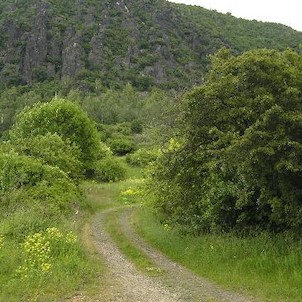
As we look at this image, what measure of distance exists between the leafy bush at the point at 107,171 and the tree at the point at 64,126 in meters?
2.61

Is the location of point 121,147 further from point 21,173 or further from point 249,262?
point 249,262

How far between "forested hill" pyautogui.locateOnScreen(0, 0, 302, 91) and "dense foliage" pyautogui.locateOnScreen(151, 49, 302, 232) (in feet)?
444

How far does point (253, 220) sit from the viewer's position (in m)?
19.7

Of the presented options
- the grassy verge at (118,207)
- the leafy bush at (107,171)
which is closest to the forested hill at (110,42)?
the leafy bush at (107,171)

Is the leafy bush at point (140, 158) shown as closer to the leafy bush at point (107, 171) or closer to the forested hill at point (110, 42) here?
the leafy bush at point (107, 171)

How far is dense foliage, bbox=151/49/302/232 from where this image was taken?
54.6ft

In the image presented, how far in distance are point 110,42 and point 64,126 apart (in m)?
127

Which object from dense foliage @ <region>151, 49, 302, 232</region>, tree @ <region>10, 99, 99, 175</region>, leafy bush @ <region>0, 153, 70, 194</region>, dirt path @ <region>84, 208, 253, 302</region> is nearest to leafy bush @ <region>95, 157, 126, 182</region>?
tree @ <region>10, 99, 99, 175</region>

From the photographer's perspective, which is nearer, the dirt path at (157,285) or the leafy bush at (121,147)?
the dirt path at (157,285)

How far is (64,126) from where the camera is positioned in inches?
2254

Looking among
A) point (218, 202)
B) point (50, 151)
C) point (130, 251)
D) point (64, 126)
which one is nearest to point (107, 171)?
point (64, 126)

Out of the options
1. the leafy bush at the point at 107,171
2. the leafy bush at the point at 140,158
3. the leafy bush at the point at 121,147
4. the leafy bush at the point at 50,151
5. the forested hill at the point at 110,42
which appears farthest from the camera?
the forested hill at the point at 110,42

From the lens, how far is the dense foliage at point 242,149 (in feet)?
54.6

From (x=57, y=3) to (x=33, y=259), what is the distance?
194 metres
